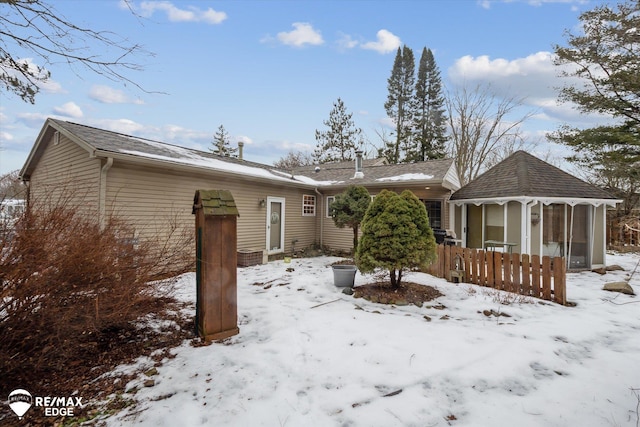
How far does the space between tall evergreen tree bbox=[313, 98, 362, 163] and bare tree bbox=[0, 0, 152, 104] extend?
22482 mm

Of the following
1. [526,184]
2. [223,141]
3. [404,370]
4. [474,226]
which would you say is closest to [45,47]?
[404,370]

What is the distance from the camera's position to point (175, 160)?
7051 mm

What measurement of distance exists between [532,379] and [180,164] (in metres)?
7.37

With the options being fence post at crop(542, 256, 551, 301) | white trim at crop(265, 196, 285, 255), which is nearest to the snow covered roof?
white trim at crop(265, 196, 285, 255)

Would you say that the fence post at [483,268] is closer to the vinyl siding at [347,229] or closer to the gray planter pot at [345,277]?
the gray planter pot at [345,277]

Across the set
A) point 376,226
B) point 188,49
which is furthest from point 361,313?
point 188,49

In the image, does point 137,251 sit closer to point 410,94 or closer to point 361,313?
point 361,313

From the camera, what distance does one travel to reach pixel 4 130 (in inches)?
139

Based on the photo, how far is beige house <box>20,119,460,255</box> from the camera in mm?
6090

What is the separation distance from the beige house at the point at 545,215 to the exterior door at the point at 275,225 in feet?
21.3

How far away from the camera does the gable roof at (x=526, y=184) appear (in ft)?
26.5

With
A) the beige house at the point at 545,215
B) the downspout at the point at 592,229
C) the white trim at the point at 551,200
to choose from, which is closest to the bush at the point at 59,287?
the beige house at the point at 545,215

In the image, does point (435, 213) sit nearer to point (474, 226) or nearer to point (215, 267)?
point (474, 226)

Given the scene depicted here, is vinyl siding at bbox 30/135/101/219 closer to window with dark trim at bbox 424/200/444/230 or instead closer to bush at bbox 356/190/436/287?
bush at bbox 356/190/436/287
